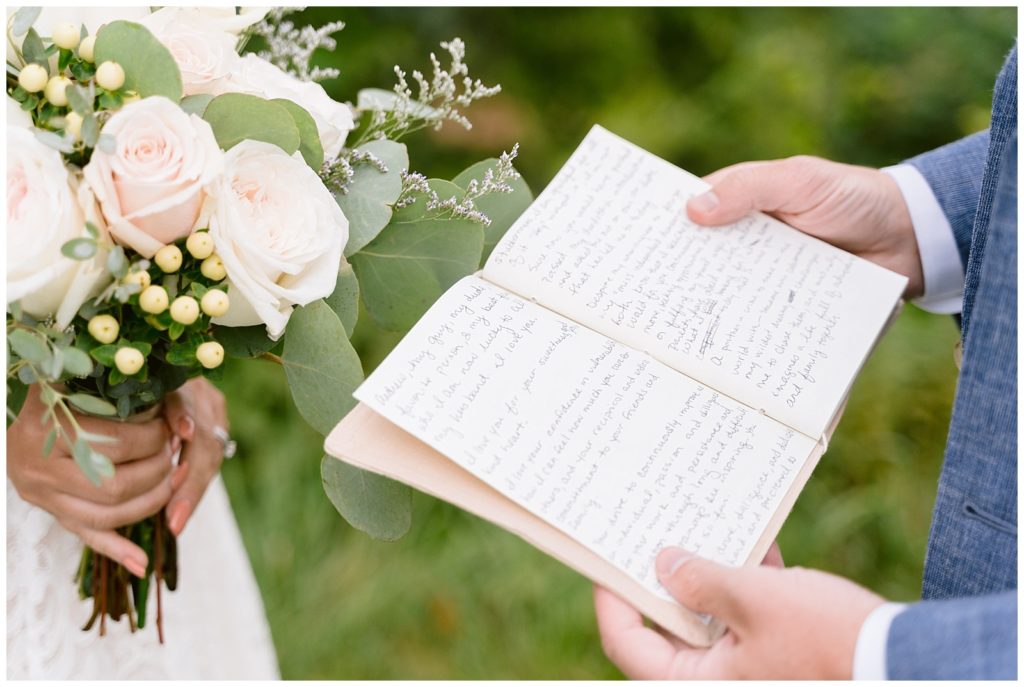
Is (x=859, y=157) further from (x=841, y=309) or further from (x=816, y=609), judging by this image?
(x=816, y=609)

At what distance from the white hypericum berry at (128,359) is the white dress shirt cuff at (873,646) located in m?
0.79

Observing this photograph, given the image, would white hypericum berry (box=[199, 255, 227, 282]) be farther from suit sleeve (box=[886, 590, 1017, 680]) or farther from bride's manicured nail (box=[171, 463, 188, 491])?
suit sleeve (box=[886, 590, 1017, 680])

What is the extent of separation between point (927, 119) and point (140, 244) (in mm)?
3123

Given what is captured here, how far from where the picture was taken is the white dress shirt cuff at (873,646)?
0.87 m

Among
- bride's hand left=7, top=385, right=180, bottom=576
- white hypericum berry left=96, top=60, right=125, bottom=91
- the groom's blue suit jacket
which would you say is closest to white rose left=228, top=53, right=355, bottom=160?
white hypericum berry left=96, top=60, right=125, bottom=91

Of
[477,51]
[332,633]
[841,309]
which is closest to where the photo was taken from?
[841,309]

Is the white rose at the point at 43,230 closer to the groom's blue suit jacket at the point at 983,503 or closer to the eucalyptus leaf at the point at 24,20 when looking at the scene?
the eucalyptus leaf at the point at 24,20

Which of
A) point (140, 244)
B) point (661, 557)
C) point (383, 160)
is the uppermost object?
point (383, 160)

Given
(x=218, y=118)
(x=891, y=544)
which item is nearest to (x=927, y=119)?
(x=891, y=544)

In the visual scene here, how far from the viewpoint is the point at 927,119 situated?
10.6 feet

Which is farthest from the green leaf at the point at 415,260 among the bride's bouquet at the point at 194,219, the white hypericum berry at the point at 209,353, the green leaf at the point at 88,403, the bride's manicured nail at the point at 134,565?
the bride's manicured nail at the point at 134,565

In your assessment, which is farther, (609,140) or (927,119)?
(927,119)

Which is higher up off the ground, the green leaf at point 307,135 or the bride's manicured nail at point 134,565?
the green leaf at point 307,135

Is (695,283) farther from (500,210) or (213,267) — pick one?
(213,267)
